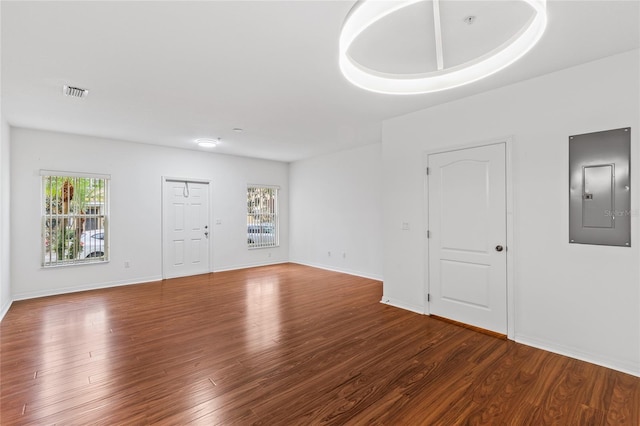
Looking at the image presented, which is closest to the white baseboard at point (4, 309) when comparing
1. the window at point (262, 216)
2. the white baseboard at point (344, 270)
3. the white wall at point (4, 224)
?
the white wall at point (4, 224)

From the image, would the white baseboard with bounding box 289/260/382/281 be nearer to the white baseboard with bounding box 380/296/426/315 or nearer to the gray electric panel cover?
the white baseboard with bounding box 380/296/426/315

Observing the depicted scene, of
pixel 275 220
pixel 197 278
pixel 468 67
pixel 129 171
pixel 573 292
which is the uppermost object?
pixel 468 67

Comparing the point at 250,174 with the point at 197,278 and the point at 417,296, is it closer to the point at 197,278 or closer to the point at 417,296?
the point at 197,278

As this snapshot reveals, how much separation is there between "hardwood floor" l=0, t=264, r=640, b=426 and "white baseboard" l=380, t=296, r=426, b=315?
16 cm

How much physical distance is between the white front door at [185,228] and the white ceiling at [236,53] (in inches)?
89.9

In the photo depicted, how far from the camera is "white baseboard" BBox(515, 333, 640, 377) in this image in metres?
2.52

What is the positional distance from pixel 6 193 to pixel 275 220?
16.7ft

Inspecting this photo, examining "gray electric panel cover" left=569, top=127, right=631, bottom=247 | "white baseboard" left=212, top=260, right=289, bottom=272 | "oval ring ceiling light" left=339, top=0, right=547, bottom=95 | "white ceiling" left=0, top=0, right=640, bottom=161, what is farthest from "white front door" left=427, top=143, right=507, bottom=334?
"white baseboard" left=212, top=260, right=289, bottom=272

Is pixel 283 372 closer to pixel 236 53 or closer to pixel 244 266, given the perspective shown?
pixel 236 53

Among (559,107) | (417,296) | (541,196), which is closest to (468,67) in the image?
(559,107)

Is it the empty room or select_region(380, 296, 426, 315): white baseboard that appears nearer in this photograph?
the empty room

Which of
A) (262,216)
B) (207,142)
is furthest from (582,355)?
(262,216)

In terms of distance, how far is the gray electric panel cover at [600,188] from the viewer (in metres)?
2.56

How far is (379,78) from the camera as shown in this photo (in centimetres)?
294
